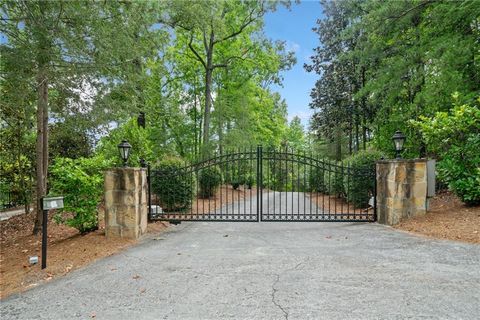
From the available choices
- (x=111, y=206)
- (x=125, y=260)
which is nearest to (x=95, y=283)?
(x=125, y=260)

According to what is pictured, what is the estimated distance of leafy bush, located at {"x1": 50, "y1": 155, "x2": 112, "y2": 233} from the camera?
5383 millimetres

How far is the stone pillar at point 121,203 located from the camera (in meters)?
5.57

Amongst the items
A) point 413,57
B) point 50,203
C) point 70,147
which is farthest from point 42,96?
point 413,57

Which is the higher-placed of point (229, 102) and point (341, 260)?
point (229, 102)

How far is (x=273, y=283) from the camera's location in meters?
3.38

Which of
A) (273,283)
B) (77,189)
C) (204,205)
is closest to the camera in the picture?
(273,283)

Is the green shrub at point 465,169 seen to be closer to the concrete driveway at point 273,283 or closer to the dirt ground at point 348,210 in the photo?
the dirt ground at point 348,210

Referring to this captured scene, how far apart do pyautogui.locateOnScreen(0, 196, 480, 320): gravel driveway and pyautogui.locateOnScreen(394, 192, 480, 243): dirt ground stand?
0.39 m

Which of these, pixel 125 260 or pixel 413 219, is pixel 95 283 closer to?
pixel 125 260

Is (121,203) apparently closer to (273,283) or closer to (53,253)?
(53,253)

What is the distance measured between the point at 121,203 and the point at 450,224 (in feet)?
20.1

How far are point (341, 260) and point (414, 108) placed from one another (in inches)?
304

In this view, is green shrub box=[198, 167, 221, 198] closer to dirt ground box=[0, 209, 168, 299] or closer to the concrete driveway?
dirt ground box=[0, 209, 168, 299]

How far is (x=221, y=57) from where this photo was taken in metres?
18.0
